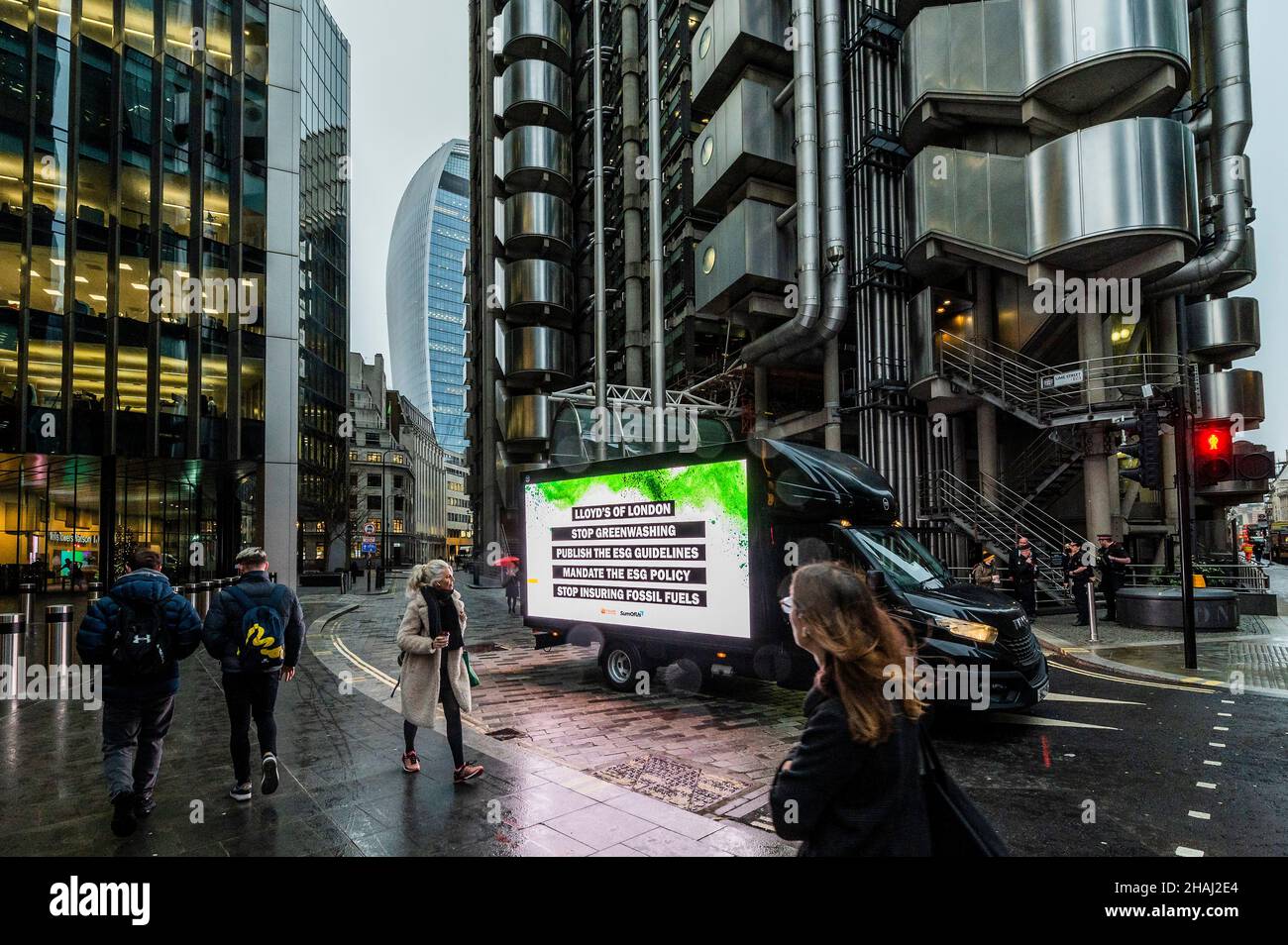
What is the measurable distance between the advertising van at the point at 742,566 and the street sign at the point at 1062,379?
40.4 feet

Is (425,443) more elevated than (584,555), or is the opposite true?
(425,443)

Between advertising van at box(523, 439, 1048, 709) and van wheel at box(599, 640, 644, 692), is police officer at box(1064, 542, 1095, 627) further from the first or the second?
van wheel at box(599, 640, 644, 692)

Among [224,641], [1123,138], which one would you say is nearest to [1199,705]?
[224,641]

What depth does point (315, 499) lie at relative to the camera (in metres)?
43.6

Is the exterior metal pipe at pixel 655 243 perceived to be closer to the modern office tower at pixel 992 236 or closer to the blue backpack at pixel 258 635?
the modern office tower at pixel 992 236

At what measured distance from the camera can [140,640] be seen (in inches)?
199

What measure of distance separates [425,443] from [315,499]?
7896cm

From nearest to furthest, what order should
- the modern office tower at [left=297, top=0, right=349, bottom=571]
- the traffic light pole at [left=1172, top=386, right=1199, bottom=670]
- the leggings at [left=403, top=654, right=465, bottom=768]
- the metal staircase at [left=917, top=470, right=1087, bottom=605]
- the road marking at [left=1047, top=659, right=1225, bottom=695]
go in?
1. the leggings at [left=403, top=654, right=465, bottom=768]
2. the road marking at [left=1047, top=659, right=1225, bottom=695]
3. the traffic light pole at [left=1172, top=386, right=1199, bottom=670]
4. the metal staircase at [left=917, top=470, right=1087, bottom=605]
5. the modern office tower at [left=297, top=0, right=349, bottom=571]

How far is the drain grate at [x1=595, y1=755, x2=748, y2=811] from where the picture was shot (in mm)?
5305

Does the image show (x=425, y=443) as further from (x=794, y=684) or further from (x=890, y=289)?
(x=794, y=684)

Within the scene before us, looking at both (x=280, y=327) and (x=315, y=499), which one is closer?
(x=280, y=327)

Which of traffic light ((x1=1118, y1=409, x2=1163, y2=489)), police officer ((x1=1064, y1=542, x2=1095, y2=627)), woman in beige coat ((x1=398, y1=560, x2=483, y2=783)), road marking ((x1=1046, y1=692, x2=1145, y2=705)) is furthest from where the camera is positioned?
police officer ((x1=1064, y1=542, x2=1095, y2=627))

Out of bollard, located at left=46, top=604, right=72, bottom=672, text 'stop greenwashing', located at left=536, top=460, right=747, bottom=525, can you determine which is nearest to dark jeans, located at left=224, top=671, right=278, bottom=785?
text 'stop greenwashing', located at left=536, top=460, right=747, bottom=525
